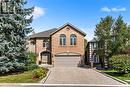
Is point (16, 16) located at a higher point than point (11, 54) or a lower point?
higher

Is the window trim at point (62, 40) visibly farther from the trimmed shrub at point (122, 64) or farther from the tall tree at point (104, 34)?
the trimmed shrub at point (122, 64)

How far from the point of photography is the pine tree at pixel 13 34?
30438 mm

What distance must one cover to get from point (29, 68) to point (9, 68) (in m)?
5.18

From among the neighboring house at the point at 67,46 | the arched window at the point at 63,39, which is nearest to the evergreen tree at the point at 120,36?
the neighboring house at the point at 67,46

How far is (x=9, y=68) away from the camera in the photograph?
101 ft

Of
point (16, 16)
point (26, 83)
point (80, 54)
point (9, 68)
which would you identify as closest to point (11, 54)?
point (9, 68)

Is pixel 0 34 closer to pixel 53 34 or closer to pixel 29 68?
pixel 29 68

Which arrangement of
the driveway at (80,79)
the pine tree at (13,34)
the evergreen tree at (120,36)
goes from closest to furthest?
the driveway at (80,79) < the pine tree at (13,34) < the evergreen tree at (120,36)

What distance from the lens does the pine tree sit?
3044 cm

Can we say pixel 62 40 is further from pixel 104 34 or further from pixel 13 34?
pixel 13 34

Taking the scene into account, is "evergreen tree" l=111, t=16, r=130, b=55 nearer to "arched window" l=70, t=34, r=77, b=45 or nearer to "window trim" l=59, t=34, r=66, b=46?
"arched window" l=70, t=34, r=77, b=45

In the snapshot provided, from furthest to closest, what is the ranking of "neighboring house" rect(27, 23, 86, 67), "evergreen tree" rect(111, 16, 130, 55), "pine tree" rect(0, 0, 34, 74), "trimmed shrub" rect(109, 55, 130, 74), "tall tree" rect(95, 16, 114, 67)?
"neighboring house" rect(27, 23, 86, 67)
"tall tree" rect(95, 16, 114, 67)
"evergreen tree" rect(111, 16, 130, 55)
"trimmed shrub" rect(109, 55, 130, 74)
"pine tree" rect(0, 0, 34, 74)

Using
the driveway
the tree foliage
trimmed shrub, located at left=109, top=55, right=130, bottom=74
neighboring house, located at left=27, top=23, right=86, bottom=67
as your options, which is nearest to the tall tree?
the tree foliage

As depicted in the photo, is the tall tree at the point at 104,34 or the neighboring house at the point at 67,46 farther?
the neighboring house at the point at 67,46
